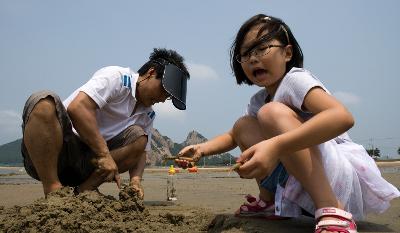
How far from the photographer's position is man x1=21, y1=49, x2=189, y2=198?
288 centimetres

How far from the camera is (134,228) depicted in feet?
7.31

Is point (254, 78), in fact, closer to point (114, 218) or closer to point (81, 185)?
point (114, 218)

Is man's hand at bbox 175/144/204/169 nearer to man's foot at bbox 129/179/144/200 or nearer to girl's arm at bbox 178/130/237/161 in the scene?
girl's arm at bbox 178/130/237/161

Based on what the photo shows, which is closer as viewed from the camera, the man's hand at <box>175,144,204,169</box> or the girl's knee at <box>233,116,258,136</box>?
the man's hand at <box>175,144,204,169</box>

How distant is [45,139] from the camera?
286 centimetres

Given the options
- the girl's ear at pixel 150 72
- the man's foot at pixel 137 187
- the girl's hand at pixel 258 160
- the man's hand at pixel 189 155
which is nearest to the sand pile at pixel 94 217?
the man's foot at pixel 137 187

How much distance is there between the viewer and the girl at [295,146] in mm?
1812

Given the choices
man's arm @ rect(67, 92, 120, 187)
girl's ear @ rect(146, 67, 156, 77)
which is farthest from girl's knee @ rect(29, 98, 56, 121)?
girl's ear @ rect(146, 67, 156, 77)

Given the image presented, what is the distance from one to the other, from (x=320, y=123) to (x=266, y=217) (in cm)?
93

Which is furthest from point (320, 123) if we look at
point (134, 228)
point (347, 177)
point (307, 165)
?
point (134, 228)

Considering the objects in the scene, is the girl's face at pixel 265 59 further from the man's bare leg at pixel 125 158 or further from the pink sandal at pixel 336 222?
the man's bare leg at pixel 125 158

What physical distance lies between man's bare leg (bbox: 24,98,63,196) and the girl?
1004 millimetres

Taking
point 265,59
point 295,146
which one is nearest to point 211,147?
point 265,59

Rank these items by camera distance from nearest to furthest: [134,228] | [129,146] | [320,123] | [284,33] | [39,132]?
[320,123] < [134,228] < [284,33] < [39,132] < [129,146]
